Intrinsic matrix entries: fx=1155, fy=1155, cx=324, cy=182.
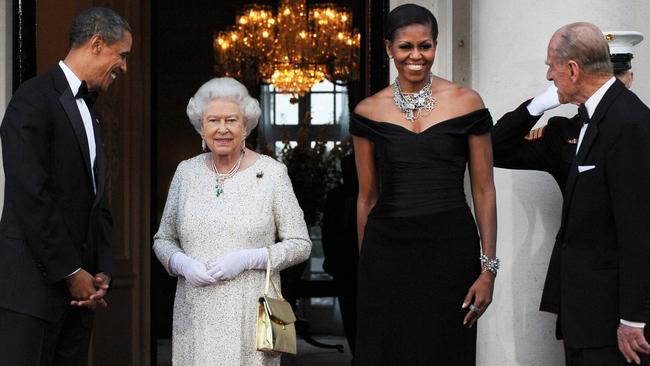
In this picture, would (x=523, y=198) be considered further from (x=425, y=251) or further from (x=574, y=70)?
(x=574, y=70)

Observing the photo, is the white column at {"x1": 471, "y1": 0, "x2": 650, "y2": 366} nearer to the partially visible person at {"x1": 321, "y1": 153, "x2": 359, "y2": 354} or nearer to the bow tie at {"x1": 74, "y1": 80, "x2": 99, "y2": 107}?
the bow tie at {"x1": 74, "y1": 80, "x2": 99, "y2": 107}

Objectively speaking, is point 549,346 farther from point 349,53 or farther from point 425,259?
point 349,53

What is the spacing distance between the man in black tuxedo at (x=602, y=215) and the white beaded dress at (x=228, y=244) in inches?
48.4

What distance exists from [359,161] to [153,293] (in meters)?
3.72

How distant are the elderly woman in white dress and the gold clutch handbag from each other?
0.17 m

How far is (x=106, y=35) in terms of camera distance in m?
4.31

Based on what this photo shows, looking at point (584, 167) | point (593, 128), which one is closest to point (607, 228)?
point (584, 167)

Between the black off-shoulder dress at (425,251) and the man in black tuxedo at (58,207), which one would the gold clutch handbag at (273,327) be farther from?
the man in black tuxedo at (58,207)

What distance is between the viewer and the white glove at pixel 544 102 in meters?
4.53

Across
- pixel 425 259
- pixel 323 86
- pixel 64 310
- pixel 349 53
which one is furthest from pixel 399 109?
pixel 323 86

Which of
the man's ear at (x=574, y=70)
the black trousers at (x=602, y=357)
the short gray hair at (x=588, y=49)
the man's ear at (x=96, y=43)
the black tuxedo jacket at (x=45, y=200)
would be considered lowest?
the black trousers at (x=602, y=357)

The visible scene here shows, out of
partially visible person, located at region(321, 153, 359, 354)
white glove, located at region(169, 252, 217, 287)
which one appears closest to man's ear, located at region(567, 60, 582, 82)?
white glove, located at region(169, 252, 217, 287)

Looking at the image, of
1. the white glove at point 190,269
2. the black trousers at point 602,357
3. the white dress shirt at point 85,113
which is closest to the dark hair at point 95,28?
the white dress shirt at point 85,113

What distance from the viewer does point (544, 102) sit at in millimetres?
4570
